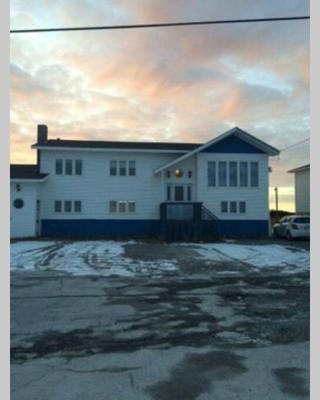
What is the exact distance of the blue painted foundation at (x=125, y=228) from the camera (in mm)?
29766

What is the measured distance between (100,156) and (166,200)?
520cm

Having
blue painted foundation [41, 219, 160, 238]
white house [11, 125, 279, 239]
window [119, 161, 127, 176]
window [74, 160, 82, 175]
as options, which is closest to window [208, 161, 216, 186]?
white house [11, 125, 279, 239]

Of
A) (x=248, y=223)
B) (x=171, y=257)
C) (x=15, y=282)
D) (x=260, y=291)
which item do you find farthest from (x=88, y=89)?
(x=248, y=223)

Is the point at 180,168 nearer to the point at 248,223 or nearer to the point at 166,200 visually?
the point at 166,200

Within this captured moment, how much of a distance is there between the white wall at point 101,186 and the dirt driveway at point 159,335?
17.0m

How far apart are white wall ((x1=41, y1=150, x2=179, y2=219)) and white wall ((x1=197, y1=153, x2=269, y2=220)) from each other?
278cm

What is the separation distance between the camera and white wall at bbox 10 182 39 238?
2838 cm

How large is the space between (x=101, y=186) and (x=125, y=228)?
315 cm

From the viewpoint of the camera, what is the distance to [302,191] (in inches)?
1590

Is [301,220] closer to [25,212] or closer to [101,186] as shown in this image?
[101,186]

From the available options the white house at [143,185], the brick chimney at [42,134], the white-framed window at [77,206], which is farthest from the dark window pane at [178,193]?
the brick chimney at [42,134]

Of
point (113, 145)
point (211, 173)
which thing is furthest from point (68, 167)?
point (211, 173)

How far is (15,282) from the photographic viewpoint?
1145 centimetres

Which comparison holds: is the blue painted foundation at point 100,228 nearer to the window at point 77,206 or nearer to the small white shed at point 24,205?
the window at point 77,206
